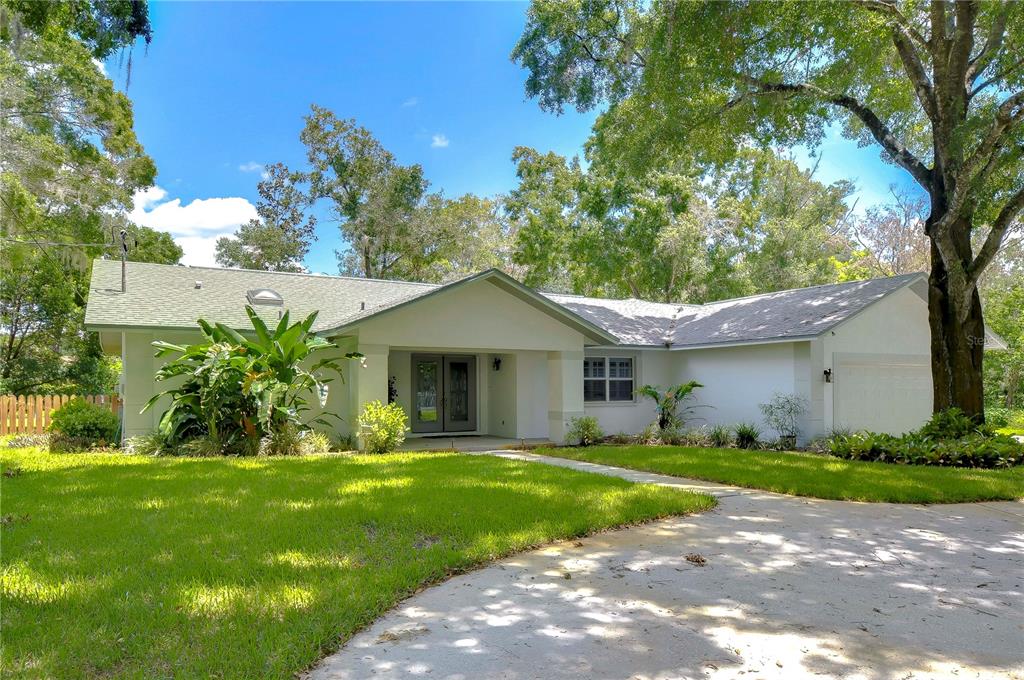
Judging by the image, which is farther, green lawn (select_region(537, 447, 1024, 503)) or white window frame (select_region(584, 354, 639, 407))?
white window frame (select_region(584, 354, 639, 407))

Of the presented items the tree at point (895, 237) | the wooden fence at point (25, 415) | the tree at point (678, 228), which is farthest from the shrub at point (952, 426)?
the wooden fence at point (25, 415)

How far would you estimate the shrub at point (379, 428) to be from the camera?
1211 centimetres

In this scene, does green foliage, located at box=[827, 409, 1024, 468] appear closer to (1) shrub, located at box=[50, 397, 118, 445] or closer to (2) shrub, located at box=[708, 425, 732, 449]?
(2) shrub, located at box=[708, 425, 732, 449]

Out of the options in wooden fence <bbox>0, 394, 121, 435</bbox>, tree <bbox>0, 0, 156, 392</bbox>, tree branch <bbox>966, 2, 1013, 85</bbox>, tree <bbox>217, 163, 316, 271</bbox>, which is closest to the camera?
tree <bbox>0, 0, 156, 392</bbox>

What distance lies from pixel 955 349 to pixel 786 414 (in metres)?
3.53

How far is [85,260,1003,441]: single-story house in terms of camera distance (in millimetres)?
12711

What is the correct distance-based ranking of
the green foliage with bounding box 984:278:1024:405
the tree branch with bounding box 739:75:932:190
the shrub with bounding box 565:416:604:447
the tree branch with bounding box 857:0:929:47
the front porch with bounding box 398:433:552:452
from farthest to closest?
the green foliage with bounding box 984:278:1024:405 → the shrub with bounding box 565:416:604:447 → the front porch with bounding box 398:433:552:452 → the tree branch with bounding box 739:75:932:190 → the tree branch with bounding box 857:0:929:47

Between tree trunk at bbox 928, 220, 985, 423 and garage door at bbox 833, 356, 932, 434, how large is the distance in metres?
1.95

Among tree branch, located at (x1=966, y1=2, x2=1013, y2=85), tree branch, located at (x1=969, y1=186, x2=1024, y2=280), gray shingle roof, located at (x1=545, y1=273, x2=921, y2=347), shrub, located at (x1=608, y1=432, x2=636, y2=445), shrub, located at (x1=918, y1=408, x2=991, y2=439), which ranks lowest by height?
shrub, located at (x1=608, y1=432, x2=636, y2=445)

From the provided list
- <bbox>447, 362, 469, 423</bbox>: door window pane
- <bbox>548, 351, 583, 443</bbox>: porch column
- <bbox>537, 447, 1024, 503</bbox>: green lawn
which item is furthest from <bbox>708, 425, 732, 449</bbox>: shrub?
<bbox>447, 362, 469, 423</bbox>: door window pane

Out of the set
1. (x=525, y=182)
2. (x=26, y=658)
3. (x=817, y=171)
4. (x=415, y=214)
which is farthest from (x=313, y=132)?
(x=26, y=658)

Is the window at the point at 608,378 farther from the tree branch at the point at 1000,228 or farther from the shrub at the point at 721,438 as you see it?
the tree branch at the point at 1000,228

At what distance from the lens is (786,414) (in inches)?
572

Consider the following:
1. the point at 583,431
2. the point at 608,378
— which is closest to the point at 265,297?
the point at 583,431
